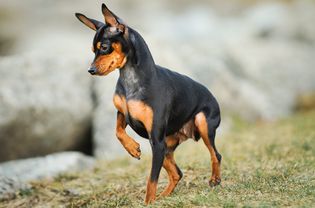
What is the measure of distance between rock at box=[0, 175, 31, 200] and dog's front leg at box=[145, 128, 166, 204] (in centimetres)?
270

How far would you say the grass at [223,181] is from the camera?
6867 millimetres

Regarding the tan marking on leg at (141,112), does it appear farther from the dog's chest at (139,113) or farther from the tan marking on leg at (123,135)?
the tan marking on leg at (123,135)

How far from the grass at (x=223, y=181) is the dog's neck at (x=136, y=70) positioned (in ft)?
4.01

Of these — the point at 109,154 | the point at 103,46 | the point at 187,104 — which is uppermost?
the point at 103,46

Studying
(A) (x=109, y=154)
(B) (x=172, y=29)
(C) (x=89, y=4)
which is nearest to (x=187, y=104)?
(A) (x=109, y=154)

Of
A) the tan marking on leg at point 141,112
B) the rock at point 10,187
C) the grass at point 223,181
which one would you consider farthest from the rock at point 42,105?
the tan marking on leg at point 141,112

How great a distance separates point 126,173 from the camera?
9.82 m

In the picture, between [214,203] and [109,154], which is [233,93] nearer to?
[109,154]

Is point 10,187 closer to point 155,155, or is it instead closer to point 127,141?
point 127,141

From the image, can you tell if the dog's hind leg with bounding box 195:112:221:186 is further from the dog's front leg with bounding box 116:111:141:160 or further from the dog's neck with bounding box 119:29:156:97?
the dog's neck with bounding box 119:29:156:97

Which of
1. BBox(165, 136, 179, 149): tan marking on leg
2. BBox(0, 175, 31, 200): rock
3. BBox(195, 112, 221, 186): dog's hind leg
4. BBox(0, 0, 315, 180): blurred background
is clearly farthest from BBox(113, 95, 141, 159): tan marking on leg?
BBox(0, 0, 315, 180): blurred background

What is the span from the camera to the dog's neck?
6.81m

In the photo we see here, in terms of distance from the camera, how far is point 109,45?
21.7 feet

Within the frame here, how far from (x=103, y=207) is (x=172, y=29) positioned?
77.5 ft
